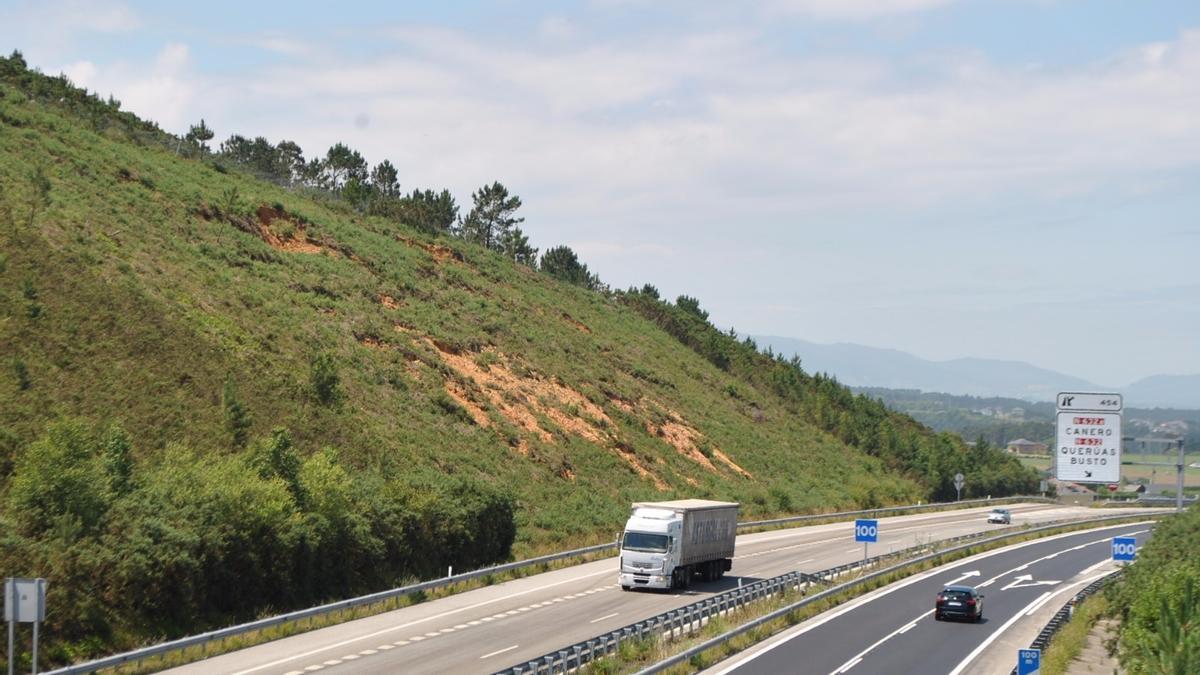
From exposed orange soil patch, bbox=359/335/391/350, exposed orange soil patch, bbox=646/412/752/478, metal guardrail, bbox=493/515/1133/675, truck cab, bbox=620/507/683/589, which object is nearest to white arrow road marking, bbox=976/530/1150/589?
metal guardrail, bbox=493/515/1133/675

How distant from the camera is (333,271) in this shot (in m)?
72.1

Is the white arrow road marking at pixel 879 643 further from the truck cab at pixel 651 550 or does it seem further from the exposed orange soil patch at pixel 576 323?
the exposed orange soil patch at pixel 576 323

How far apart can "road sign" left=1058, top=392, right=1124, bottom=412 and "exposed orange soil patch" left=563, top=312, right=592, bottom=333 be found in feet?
231

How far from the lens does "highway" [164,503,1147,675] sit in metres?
25.6

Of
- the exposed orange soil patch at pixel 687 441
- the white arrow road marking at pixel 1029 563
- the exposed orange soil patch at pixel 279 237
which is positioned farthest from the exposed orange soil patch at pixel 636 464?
the exposed orange soil patch at pixel 279 237

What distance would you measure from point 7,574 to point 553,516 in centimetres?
3150

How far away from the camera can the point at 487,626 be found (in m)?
31.8

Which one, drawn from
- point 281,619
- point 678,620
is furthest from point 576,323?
point 281,619

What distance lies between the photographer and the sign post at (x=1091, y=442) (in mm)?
22469

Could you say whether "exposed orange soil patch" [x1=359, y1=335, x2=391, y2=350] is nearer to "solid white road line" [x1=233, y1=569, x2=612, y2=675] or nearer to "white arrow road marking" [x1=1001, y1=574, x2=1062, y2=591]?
"solid white road line" [x1=233, y1=569, x2=612, y2=675]

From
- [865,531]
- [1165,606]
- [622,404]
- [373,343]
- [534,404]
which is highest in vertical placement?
[373,343]

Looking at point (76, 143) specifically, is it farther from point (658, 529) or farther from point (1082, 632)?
point (1082, 632)

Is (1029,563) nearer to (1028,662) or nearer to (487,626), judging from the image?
(487,626)

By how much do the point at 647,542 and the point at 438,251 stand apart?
55.3 meters
